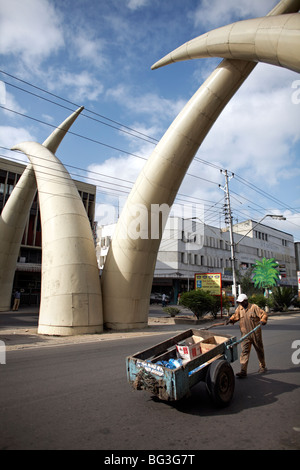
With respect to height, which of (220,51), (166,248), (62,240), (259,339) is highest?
(220,51)

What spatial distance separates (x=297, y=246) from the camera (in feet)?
268

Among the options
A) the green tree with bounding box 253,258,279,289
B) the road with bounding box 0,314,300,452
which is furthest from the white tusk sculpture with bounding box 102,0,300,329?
the green tree with bounding box 253,258,279,289

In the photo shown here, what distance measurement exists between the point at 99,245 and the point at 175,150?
42308 millimetres

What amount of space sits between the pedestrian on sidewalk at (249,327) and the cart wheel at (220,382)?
152cm

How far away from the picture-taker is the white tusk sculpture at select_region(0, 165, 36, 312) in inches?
858

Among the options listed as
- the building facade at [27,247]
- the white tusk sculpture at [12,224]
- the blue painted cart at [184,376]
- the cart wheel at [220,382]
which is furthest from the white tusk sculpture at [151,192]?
the building facade at [27,247]

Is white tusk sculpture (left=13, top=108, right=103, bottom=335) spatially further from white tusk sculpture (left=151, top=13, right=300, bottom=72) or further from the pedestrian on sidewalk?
white tusk sculpture (left=151, top=13, right=300, bottom=72)

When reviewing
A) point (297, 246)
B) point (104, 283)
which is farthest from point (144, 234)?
point (297, 246)

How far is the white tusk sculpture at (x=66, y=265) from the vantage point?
12.9m

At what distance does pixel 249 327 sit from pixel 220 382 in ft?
7.09

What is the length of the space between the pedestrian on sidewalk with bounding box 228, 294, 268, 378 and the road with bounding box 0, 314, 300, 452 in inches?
12.5

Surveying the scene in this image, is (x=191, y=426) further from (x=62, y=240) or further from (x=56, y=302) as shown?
(x=62, y=240)

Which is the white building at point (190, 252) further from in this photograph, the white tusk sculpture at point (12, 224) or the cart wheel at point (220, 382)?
the cart wheel at point (220, 382)

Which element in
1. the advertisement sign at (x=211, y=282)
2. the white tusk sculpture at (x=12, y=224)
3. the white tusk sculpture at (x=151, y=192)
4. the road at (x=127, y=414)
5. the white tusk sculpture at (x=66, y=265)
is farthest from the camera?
the white tusk sculpture at (x=12, y=224)
